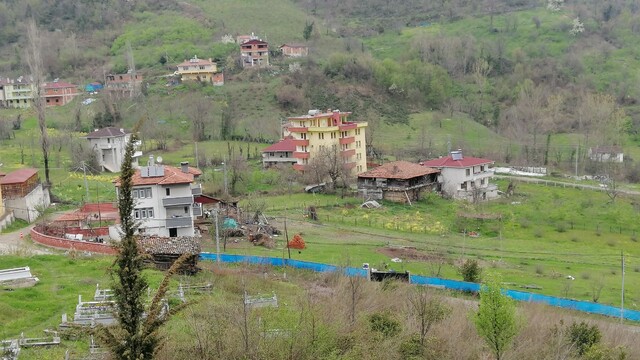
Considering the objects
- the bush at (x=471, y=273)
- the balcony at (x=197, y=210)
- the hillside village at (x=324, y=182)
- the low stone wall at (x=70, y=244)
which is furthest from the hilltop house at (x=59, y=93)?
the bush at (x=471, y=273)

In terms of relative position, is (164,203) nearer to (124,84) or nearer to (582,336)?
(582,336)

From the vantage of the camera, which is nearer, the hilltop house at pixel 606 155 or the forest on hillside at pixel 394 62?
the hilltop house at pixel 606 155

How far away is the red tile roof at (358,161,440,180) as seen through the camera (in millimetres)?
41781

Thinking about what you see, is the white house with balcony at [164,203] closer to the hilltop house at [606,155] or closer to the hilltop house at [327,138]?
the hilltop house at [327,138]

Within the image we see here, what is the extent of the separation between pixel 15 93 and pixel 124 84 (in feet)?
32.0

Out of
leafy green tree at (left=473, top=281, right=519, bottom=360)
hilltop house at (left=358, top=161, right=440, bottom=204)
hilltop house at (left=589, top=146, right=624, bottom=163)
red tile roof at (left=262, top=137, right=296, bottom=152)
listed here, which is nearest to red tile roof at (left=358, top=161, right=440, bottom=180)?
hilltop house at (left=358, top=161, right=440, bottom=204)

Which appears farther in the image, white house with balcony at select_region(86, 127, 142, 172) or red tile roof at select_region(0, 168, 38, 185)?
white house with balcony at select_region(86, 127, 142, 172)

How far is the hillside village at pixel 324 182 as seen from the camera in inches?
718

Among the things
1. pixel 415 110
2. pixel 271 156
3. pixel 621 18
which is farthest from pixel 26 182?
pixel 621 18

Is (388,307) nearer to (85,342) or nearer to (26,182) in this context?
(85,342)

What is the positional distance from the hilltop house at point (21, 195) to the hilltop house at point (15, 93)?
129 ft

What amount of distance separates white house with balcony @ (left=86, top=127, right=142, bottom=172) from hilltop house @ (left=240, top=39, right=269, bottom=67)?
A: 89.9 feet

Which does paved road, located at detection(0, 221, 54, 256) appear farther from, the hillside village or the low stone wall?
the low stone wall

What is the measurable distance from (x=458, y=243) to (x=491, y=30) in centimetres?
6402
